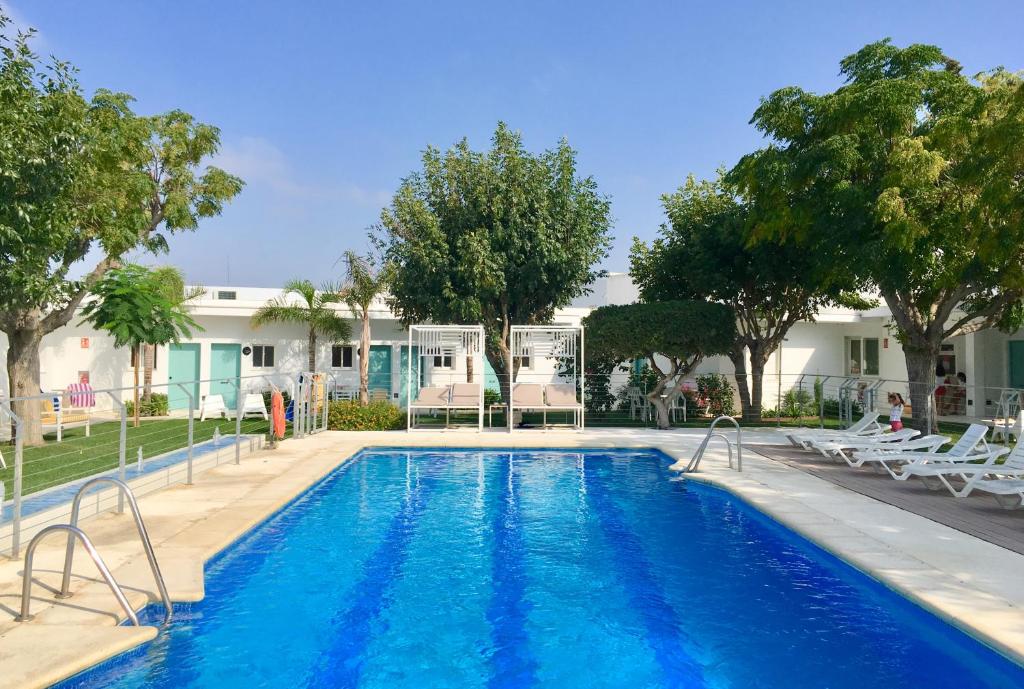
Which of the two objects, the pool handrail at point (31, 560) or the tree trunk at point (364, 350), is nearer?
the pool handrail at point (31, 560)

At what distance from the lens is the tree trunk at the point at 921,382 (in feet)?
49.5

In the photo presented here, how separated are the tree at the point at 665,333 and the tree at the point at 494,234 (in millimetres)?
1788

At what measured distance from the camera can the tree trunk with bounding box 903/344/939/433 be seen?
594 inches

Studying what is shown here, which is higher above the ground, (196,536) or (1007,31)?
(1007,31)

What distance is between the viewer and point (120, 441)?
807cm

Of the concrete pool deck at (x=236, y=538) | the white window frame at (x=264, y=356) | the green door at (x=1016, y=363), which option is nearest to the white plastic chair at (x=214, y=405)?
the white window frame at (x=264, y=356)

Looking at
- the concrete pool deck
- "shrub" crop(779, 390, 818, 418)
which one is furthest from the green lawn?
"shrub" crop(779, 390, 818, 418)

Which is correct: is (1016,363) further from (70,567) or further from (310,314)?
(70,567)

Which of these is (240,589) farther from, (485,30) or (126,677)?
(485,30)

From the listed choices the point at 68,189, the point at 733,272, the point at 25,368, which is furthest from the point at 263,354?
the point at 733,272

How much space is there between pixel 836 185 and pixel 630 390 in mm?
8854

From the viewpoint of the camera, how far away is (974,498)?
9.14m

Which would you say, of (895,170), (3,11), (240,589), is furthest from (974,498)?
(3,11)

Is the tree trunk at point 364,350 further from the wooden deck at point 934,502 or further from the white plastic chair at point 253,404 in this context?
the wooden deck at point 934,502
